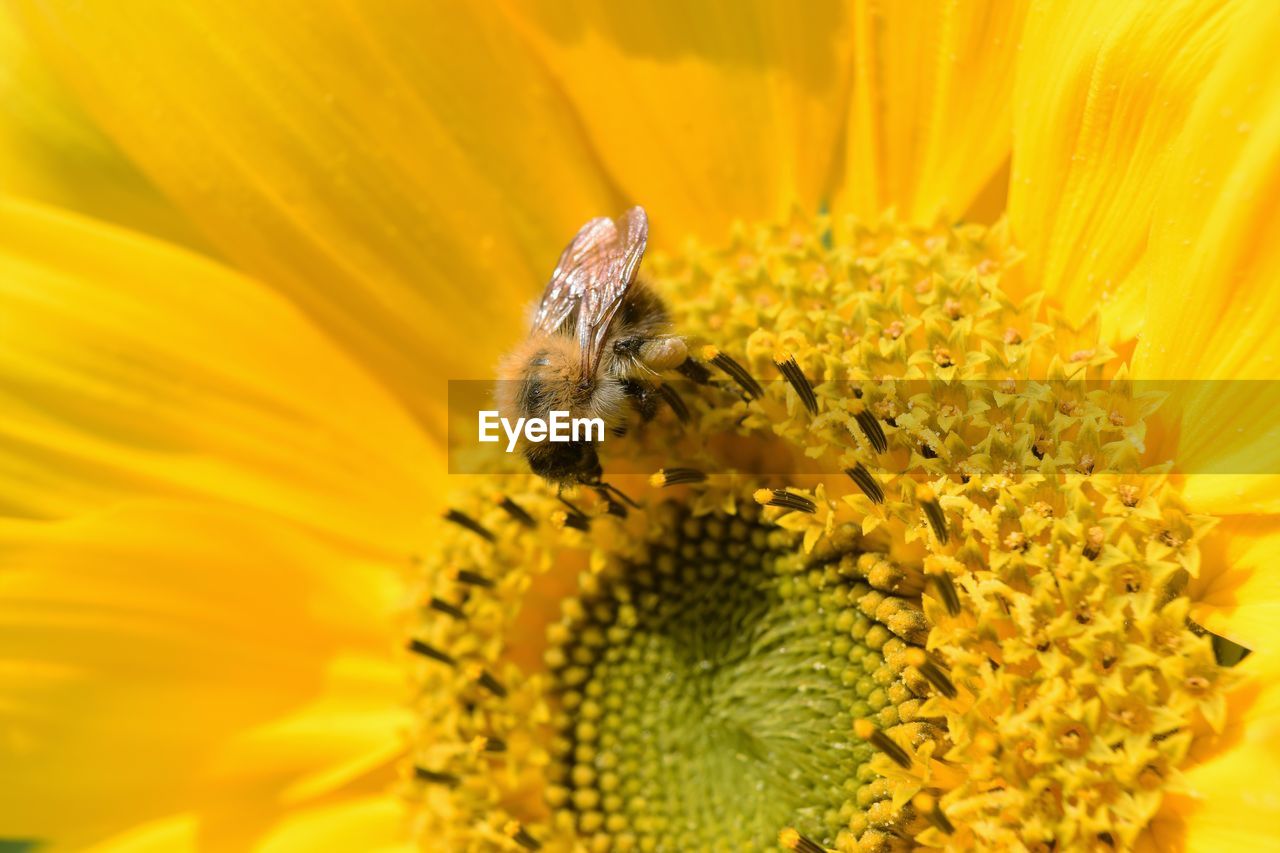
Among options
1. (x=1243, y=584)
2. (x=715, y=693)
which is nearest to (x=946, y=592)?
(x=1243, y=584)

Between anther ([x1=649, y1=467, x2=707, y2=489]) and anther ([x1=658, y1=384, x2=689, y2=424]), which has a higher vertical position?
anther ([x1=658, y1=384, x2=689, y2=424])

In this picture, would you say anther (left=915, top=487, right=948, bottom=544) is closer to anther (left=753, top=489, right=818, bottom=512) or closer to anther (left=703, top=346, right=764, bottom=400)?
anther (left=753, top=489, right=818, bottom=512)

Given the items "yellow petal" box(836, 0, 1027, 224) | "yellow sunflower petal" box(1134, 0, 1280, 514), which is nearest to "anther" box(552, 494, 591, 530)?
"yellow petal" box(836, 0, 1027, 224)

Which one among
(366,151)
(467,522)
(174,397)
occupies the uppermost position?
(366,151)

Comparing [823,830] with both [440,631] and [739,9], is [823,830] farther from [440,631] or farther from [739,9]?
[739,9]

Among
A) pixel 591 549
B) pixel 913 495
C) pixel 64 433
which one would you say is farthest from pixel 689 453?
pixel 64 433

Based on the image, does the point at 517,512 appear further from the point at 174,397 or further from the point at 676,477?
the point at 174,397
